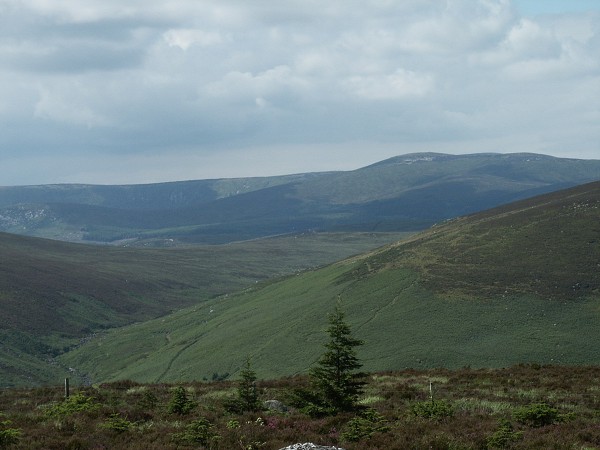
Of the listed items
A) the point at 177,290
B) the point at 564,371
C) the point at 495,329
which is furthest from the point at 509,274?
the point at 177,290

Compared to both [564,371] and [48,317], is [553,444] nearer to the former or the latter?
[564,371]

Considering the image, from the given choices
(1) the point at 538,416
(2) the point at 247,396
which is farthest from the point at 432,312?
(1) the point at 538,416

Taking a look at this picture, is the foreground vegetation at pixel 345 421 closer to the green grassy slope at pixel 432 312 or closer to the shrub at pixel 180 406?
the shrub at pixel 180 406

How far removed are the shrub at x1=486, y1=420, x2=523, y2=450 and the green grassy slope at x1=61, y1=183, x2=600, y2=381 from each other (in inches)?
1767

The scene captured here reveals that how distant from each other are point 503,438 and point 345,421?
6088 millimetres

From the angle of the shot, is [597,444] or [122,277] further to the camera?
[122,277]

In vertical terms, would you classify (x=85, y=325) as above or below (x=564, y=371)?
below

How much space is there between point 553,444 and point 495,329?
57.0 m

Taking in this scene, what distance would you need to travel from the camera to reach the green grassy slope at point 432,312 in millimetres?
70688

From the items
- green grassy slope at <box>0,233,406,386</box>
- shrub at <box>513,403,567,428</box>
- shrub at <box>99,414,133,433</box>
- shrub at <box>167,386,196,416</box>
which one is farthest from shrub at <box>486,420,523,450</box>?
green grassy slope at <box>0,233,406,386</box>

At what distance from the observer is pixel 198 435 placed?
2138 centimetres

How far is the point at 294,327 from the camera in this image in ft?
298

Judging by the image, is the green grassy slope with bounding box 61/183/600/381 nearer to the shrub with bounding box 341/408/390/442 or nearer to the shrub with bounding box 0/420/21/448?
the shrub with bounding box 341/408/390/442

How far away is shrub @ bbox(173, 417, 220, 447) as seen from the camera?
21.3 m
